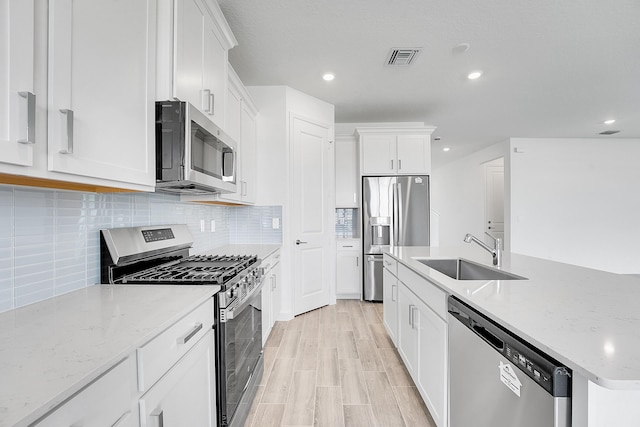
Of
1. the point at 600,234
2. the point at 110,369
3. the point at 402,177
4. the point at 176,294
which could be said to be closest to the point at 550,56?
the point at 402,177

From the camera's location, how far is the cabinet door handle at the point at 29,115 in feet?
2.35

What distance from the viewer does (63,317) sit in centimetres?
91

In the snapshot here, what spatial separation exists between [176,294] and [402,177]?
358 cm

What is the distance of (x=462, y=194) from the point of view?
24.8 ft

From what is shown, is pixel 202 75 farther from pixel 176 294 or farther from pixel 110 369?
pixel 110 369

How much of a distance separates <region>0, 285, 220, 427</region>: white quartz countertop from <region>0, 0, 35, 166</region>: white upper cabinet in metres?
0.46

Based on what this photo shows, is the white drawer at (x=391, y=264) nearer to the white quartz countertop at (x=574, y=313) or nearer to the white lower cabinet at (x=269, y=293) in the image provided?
the white quartz countertop at (x=574, y=313)

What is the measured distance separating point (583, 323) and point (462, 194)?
7.36 metres

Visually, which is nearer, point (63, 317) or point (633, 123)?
point (63, 317)

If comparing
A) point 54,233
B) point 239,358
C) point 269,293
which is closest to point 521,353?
point 239,358

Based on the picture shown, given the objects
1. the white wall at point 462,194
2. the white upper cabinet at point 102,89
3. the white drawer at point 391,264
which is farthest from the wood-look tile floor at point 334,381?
the white wall at point 462,194

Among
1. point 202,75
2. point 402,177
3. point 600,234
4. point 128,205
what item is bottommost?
point 600,234

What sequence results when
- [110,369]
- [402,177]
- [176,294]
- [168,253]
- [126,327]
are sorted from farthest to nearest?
[402,177], [168,253], [176,294], [126,327], [110,369]

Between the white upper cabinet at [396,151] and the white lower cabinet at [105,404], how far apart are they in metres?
3.83
